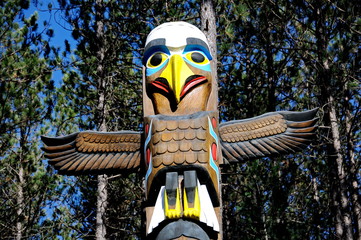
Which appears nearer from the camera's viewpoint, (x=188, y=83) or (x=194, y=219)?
(x=194, y=219)

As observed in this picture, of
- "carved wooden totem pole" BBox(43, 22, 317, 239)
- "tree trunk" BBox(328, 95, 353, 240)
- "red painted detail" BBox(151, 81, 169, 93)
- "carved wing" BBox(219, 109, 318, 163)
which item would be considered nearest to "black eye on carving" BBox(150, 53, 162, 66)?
"carved wooden totem pole" BBox(43, 22, 317, 239)

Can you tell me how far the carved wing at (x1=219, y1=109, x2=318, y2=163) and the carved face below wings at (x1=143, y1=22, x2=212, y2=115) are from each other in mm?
417

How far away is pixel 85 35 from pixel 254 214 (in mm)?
4724

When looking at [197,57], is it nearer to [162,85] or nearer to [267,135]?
[162,85]

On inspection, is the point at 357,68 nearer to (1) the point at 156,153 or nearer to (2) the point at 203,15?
(2) the point at 203,15

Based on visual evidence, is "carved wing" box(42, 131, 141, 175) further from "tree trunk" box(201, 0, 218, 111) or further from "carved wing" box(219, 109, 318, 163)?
"tree trunk" box(201, 0, 218, 111)

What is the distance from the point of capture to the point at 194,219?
4.01 m

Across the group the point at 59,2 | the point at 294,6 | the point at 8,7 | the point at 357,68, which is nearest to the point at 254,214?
the point at 357,68

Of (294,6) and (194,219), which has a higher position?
(294,6)

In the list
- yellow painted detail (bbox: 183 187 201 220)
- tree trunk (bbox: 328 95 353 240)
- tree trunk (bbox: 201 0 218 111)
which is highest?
tree trunk (bbox: 201 0 218 111)

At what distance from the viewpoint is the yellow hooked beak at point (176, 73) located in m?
4.70

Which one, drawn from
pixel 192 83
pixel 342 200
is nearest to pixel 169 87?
pixel 192 83

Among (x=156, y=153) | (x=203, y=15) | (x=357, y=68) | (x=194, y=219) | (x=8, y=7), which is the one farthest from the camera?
(x=8, y=7)

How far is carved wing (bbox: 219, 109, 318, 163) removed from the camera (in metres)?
4.68
